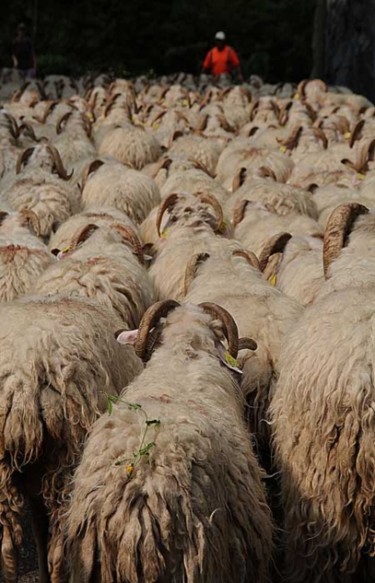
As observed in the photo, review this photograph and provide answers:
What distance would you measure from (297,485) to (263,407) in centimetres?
85

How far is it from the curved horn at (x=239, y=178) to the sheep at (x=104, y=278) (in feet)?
9.29

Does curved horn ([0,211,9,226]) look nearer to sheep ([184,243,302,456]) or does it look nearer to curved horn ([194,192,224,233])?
curved horn ([194,192,224,233])

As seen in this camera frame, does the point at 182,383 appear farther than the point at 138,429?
Yes

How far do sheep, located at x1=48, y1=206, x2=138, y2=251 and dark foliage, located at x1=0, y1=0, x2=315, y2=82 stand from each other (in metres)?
23.8

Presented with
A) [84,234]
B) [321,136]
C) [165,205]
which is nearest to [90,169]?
[165,205]

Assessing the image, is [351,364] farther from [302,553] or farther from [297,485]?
[302,553]

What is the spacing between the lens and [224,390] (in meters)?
4.33

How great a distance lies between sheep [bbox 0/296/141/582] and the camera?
4250mm

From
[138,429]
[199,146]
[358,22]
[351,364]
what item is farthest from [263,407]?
[358,22]

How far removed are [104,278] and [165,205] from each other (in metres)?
1.96

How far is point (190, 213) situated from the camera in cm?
782

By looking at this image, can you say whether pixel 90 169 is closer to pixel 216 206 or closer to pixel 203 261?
pixel 216 206

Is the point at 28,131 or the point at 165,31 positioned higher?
the point at 28,131

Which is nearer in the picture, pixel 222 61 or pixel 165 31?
pixel 222 61
